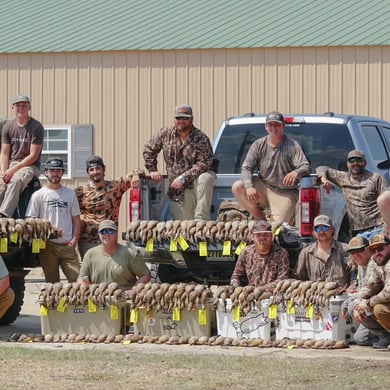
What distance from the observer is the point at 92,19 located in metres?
26.2

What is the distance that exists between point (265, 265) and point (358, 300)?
1145 mm

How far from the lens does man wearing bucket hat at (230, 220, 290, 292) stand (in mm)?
13070

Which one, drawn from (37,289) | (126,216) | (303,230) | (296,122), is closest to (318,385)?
(303,230)

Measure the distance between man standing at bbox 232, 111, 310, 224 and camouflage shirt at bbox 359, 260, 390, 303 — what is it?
4.78ft

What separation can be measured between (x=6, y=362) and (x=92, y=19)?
15552 mm

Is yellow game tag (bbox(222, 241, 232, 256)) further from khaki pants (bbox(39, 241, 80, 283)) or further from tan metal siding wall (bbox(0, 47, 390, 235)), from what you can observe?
tan metal siding wall (bbox(0, 47, 390, 235))

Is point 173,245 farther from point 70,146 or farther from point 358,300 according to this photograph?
point 70,146

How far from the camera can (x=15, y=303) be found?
606 inches

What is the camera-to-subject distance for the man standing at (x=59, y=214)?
14.3m

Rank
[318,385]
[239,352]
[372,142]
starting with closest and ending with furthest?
[318,385] < [239,352] < [372,142]

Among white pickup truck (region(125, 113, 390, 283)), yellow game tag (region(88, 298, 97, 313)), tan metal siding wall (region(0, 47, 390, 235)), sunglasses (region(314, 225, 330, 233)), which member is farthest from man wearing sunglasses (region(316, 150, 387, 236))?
tan metal siding wall (region(0, 47, 390, 235))

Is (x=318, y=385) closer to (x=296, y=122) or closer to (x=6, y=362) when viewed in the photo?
(x=6, y=362)

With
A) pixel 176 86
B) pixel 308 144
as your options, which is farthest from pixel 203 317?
pixel 176 86

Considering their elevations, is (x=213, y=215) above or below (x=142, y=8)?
below
